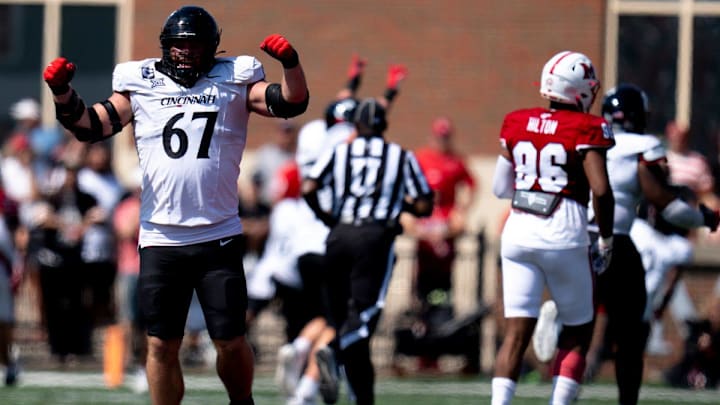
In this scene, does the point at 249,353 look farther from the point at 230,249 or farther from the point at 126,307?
the point at 126,307

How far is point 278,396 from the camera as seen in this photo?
12.2 metres

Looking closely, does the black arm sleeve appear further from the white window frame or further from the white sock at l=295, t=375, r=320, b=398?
the white window frame

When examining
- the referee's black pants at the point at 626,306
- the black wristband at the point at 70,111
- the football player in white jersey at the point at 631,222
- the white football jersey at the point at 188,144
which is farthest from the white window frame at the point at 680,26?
the black wristband at the point at 70,111

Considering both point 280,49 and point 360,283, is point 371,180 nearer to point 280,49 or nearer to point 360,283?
point 360,283

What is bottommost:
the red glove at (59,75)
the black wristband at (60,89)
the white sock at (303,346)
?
the white sock at (303,346)

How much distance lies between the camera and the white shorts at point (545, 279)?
8.42 metres

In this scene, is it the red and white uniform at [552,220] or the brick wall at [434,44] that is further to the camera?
the brick wall at [434,44]

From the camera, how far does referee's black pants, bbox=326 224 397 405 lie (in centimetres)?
973

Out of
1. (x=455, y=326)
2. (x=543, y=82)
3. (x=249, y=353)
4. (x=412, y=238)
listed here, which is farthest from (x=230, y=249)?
(x=412, y=238)

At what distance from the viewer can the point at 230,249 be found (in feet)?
25.9

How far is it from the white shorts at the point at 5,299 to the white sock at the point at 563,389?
212 inches

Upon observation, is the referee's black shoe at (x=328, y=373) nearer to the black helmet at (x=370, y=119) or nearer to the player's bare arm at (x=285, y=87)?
the black helmet at (x=370, y=119)

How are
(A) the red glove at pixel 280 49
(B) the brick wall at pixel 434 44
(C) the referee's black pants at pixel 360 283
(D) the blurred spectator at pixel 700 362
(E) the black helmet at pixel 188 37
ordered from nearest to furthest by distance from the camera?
(A) the red glove at pixel 280 49 → (E) the black helmet at pixel 188 37 → (C) the referee's black pants at pixel 360 283 → (D) the blurred spectator at pixel 700 362 → (B) the brick wall at pixel 434 44

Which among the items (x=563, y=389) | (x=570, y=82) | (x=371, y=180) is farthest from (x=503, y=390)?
(x=371, y=180)
